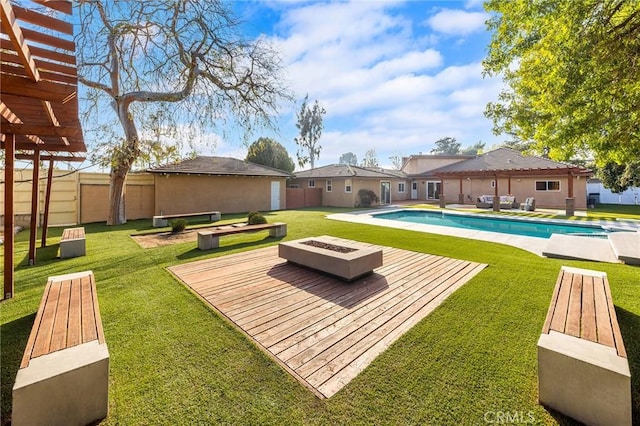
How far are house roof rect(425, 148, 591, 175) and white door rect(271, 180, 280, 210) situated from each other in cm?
1265

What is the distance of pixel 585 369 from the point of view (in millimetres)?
2057

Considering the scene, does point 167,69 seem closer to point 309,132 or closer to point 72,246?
point 72,246

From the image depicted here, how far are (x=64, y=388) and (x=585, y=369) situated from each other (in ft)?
12.7

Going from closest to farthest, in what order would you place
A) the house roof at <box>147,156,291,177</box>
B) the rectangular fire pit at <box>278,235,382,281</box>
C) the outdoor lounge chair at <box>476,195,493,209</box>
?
the rectangular fire pit at <box>278,235,382,281</box> < the house roof at <box>147,156,291,177</box> < the outdoor lounge chair at <box>476,195,493,209</box>

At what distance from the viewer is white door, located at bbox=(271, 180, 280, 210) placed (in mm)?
19516

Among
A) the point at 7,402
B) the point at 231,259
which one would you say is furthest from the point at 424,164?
the point at 7,402

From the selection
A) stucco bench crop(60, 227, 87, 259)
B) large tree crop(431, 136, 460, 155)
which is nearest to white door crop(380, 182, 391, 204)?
stucco bench crop(60, 227, 87, 259)

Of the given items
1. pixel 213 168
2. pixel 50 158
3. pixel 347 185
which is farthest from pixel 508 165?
pixel 50 158

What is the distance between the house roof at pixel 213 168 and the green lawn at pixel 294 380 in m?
10.8

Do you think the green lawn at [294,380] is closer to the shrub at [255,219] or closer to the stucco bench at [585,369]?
the stucco bench at [585,369]

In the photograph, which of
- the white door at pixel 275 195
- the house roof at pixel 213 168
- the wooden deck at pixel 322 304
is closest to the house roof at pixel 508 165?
the white door at pixel 275 195

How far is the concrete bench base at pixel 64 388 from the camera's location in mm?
1855

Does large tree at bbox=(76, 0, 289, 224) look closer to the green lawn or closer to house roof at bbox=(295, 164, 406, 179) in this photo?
the green lawn

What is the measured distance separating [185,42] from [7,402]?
1317cm
